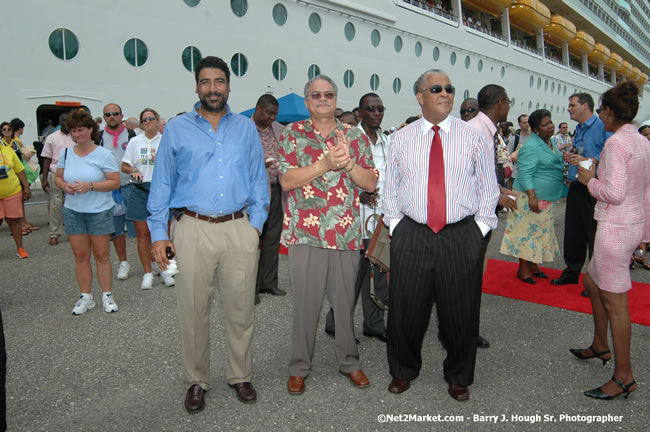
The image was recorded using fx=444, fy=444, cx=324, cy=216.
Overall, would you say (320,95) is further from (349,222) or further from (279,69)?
(279,69)

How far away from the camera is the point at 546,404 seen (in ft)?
9.28

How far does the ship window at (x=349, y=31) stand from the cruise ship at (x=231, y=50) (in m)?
0.03

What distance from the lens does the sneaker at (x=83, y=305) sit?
4461mm

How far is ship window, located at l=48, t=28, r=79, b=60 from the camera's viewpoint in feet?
34.4

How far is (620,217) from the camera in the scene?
2.92 meters

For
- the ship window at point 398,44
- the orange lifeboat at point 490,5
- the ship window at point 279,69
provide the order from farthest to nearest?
1. the orange lifeboat at point 490,5
2. the ship window at point 398,44
3. the ship window at point 279,69

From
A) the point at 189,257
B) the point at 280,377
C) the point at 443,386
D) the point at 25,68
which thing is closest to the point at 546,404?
the point at 443,386

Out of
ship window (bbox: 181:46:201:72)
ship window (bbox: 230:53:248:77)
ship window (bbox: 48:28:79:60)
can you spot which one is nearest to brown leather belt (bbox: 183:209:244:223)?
ship window (bbox: 48:28:79:60)

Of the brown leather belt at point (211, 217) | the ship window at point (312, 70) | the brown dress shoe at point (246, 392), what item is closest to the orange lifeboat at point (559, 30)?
the ship window at point (312, 70)

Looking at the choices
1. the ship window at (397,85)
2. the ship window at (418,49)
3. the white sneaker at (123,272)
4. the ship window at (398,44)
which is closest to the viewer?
the white sneaker at (123,272)

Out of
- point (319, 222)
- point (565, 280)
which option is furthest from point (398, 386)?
point (565, 280)

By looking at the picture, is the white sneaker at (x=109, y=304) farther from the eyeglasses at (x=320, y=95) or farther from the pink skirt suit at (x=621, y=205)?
the pink skirt suit at (x=621, y=205)

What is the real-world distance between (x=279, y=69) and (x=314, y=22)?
2253 mm

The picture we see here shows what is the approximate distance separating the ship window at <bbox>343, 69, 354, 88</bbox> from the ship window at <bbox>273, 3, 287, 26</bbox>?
313 centimetres
